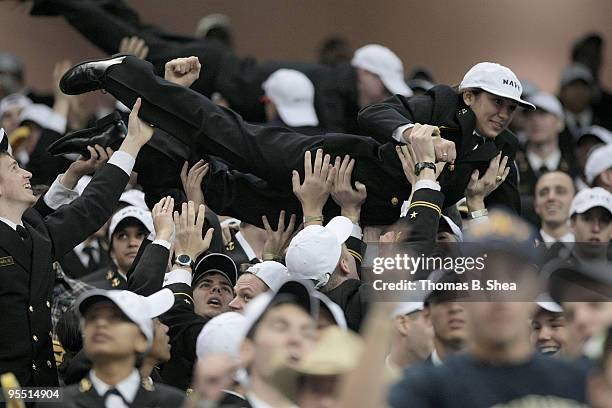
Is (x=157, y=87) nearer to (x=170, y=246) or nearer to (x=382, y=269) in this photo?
(x=170, y=246)

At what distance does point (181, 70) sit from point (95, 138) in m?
0.59

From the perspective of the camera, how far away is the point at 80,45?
1373 centimetres

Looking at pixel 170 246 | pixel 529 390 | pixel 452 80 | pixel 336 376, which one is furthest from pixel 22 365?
pixel 452 80

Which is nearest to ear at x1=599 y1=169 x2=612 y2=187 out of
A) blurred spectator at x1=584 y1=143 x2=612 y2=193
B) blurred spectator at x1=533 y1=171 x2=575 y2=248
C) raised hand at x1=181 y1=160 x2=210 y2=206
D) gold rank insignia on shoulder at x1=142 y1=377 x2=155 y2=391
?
blurred spectator at x1=584 y1=143 x2=612 y2=193

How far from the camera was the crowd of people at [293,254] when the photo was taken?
470cm

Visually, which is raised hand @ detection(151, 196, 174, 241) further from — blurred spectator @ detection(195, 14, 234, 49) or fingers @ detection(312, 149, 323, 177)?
blurred spectator @ detection(195, 14, 234, 49)

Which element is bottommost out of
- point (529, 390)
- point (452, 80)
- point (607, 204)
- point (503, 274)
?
point (529, 390)

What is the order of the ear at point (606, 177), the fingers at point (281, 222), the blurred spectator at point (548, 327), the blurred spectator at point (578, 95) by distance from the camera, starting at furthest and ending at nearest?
1. the blurred spectator at point (578, 95)
2. the ear at point (606, 177)
3. the fingers at point (281, 222)
4. the blurred spectator at point (548, 327)

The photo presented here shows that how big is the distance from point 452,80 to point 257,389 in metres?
8.05

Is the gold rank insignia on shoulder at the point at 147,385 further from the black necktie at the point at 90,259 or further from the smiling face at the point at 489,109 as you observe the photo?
the black necktie at the point at 90,259

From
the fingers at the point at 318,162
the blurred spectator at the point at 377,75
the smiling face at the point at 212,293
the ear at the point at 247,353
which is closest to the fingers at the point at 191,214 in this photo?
the smiling face at the point at 212,293

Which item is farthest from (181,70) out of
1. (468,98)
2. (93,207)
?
(468,98)

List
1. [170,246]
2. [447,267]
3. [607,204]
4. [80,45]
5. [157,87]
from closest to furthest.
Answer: [447,267] → [170,246] → [157,87] → [607,204] → [80,45]

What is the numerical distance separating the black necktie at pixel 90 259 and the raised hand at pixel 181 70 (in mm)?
1610
